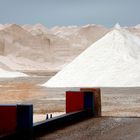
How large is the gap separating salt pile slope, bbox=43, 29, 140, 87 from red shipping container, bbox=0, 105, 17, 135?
19.3 m

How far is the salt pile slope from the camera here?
27922 mm

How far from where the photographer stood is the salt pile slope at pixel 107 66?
2792 cm

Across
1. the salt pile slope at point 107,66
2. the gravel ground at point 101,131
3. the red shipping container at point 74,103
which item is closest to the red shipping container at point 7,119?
the gravel ground at point 101,131

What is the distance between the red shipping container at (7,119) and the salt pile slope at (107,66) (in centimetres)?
1928

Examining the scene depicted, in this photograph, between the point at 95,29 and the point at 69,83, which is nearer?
the point at 69,83

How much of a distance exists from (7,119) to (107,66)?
22165 millimetres

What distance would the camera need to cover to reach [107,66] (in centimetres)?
2964

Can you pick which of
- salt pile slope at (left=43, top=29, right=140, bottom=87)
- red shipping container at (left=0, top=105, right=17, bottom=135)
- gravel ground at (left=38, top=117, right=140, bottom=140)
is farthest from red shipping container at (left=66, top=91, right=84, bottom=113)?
salt pile slope at (left=43, top=29, right=140, bottom=87)

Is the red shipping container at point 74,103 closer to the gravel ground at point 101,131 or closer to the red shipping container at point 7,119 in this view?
the gravel ground at point 101,131

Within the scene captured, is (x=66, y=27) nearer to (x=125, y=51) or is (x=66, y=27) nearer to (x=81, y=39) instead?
(x=81, y=39)

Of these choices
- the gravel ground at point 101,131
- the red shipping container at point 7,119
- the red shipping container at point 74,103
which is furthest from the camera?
the red shipping container at point 74,103

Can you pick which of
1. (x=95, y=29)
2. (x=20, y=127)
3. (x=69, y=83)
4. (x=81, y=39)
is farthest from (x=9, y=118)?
(x=95, y=29)

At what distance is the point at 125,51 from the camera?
32031 mm

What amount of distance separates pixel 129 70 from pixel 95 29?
112 metres
